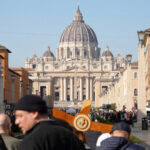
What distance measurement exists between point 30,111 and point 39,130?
9.1 inches

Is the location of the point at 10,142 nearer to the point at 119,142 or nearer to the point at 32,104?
the point at 119,142

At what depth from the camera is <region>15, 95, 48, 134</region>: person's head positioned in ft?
14.6

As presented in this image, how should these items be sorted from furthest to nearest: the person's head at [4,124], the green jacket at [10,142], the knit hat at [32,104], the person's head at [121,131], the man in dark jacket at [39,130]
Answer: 1. the person's head at [121,131]
2. the person's head at [4,124]
3. the green jacket at [10,142]
4. the knit hat at [32,104]
5. the man in dark jacket at [39,130]

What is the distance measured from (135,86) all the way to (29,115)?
263ft

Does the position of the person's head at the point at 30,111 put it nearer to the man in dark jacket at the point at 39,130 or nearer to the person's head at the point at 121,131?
the man in dark jacket at the point at 39,130

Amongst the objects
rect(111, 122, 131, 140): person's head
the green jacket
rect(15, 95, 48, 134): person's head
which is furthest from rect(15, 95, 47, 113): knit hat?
rect(111, 122, 131, 140): person's head

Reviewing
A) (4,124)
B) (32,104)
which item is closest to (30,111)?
(32,104)

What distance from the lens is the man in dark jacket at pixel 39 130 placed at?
4137mm

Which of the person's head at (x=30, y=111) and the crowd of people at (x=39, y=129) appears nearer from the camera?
the crowd of people at (x=39, y=129)

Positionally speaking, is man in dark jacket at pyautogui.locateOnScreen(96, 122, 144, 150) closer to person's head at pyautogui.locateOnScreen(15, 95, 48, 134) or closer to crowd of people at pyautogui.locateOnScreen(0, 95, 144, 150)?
crowd of people at pyautogui.locateOnScreen(0, 95, 144, 150)

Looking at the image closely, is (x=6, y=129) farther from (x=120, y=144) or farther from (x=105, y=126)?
(x=105, y=126)

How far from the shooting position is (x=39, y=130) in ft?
14.0

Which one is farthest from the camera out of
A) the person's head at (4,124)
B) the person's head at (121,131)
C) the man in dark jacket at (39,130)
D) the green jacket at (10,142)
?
the person's head at (121,131)

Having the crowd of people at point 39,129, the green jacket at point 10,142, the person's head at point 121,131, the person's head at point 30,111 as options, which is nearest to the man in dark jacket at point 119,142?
the person's head at point 121,131
